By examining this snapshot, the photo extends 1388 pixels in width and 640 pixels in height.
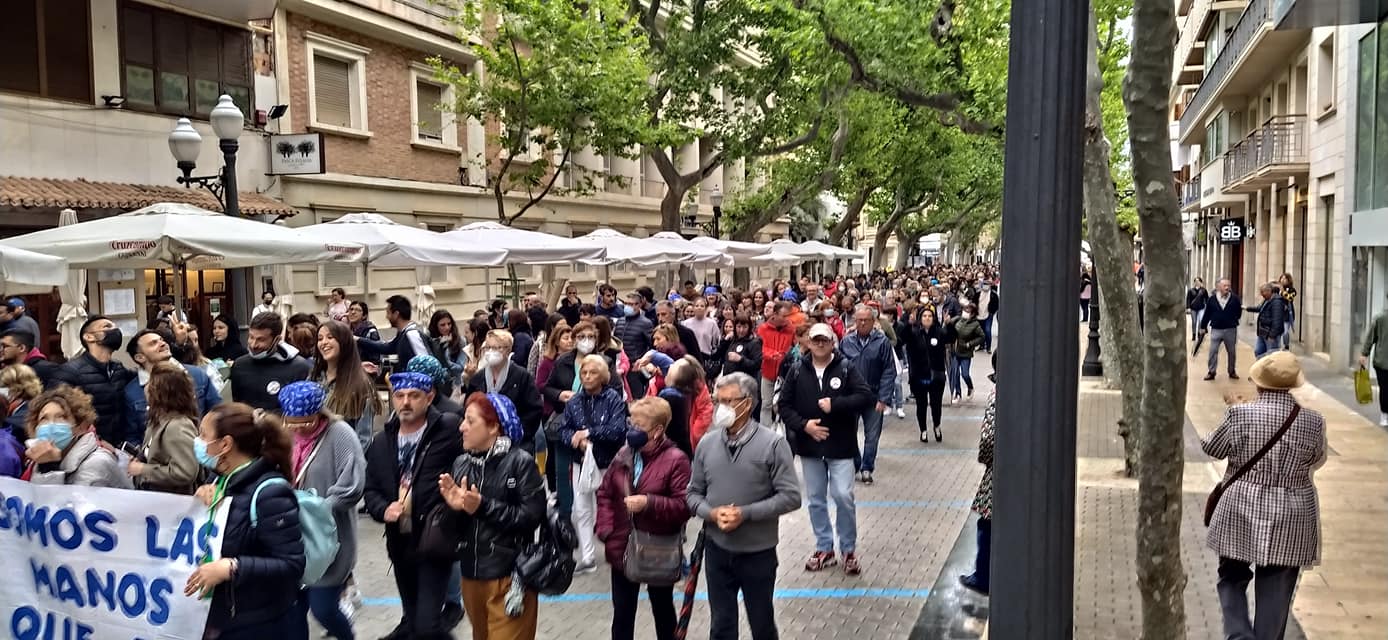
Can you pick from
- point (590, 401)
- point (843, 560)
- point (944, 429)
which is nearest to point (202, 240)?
point (590, 401)

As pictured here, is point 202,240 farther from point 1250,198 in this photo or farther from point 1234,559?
point 1250,198

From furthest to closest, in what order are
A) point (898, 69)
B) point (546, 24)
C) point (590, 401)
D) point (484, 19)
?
point (484, 19), point (546, 24), point (898, 69), point (590, 401)

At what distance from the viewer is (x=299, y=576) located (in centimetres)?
436

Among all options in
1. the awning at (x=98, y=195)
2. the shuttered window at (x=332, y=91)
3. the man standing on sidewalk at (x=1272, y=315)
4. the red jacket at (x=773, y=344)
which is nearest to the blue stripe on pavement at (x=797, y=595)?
the red jacket at (x=773, y=344)

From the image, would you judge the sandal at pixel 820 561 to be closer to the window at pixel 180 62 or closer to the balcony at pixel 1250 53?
the window at pixel 180 62

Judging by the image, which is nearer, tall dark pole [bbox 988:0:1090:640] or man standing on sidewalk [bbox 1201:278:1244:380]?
tall dark pole [bbox 988:0:1090:640]

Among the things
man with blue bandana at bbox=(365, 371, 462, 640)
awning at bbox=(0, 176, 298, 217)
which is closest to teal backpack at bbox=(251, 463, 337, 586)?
man with blue bandana at bbox=(365, 371, 462, 640)

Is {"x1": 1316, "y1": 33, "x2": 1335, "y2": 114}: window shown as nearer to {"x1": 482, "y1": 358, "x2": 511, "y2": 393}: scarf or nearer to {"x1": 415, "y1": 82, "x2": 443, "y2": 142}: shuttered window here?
{"x1": 415, "y1": 82, "x2": 443, "y2": 142}: shuttered window

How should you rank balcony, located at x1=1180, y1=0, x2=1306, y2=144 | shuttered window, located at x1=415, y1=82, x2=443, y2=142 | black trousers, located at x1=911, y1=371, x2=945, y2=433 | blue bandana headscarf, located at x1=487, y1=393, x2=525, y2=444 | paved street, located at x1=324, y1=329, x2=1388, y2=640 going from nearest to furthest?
1. blue bandana headscarf, located at x1=487, y1=393, x2=525, y2=444
2. paved street, located at x1=324, y1=329, x2=1388, y2=640
3. black trousers, located at x1=911, y1=371, x2=945, y2=433
4. shuttered window, located at x1=415, y1=82, x2=443, y2=142
5. balcony, located at x1=1180, y1=0, x2=1306, y2=144

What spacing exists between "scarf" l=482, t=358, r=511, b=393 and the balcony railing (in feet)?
68.0

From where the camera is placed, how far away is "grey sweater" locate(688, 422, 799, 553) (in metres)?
5.49

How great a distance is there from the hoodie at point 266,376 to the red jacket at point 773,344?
5865 millimetres

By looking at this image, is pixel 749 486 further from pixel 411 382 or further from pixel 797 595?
pixel 797 595

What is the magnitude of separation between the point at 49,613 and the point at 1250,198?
114ft
